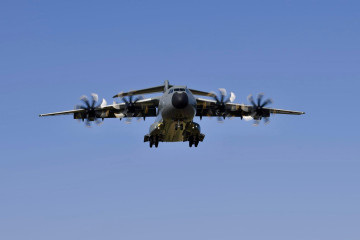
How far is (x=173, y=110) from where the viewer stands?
119 ft

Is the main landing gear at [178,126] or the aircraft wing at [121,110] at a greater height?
the aircraft wing at [121,110]

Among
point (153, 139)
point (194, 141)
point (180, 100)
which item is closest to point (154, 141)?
point (153, 139)

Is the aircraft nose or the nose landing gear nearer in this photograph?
the aircraft nose

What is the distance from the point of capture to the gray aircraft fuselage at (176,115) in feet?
118

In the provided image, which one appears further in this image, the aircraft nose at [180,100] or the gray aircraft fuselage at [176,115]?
the gray aircraft fuselage at [176,115]

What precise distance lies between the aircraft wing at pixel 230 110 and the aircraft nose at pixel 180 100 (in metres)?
6.95

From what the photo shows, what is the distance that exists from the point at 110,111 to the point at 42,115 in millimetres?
5044

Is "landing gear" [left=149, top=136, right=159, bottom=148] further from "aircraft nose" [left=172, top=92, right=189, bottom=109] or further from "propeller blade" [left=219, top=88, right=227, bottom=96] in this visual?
"propeller blade" [left=219, top=88, right=227, bottom=96]

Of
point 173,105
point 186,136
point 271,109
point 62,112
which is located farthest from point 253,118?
point 62,112

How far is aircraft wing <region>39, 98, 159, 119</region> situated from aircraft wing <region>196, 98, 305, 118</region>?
3.49m

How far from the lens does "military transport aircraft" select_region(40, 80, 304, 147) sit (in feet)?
121

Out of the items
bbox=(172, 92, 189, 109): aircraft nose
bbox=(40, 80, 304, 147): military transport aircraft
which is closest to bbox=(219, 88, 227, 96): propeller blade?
bbox=(40, 80, 304, 147): military transport aircraft

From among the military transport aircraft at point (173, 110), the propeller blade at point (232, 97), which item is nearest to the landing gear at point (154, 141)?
the military transport aircraft at point (173, 110)

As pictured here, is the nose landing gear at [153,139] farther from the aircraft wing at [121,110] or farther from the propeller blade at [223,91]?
the propeller blade at [223,91]
